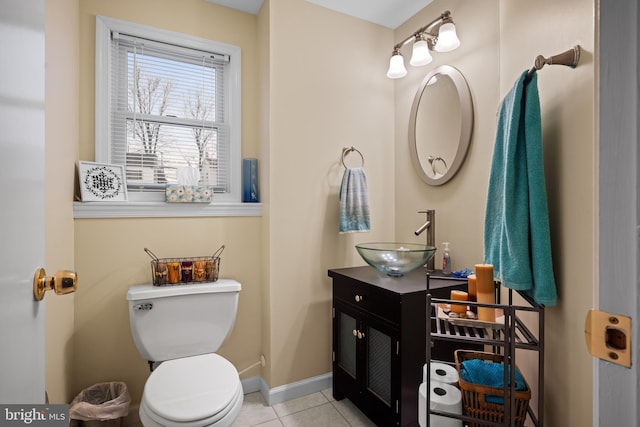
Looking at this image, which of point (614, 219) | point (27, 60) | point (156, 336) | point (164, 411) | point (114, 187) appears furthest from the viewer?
point (114, 187)

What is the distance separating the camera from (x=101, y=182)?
1758 millimetres

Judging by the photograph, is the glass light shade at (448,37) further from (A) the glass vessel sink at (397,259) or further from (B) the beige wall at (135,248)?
(B) the beige wall at (135,248)

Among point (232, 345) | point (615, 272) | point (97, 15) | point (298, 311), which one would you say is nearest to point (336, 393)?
point (298, 311)

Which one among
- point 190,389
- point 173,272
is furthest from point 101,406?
point 173,272

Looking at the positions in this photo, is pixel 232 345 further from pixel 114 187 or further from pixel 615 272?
pixel 615 272

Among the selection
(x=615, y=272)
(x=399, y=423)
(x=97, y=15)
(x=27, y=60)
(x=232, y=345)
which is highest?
(x=97, y=15)

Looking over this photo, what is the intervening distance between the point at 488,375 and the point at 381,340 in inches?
22.5

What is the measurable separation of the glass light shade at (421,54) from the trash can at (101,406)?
2446mm

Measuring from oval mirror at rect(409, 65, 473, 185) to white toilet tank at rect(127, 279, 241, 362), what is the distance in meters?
1.40

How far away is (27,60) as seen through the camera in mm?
611

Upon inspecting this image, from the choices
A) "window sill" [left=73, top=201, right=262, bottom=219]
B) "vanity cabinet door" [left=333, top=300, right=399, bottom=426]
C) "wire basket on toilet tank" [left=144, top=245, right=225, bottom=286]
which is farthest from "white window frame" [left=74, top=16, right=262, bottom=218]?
"vanity cabinet door" [left=333, top=300, right=399, bottom=426]

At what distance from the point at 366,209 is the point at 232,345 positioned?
1.23 m

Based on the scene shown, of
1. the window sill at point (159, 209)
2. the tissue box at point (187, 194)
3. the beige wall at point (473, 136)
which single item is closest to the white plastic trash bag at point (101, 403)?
the window sill at point (159, 209)

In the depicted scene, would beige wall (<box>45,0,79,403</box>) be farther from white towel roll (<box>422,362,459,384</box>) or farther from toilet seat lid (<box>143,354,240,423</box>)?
white towel roll (<box>422,362,459,384</box>)
